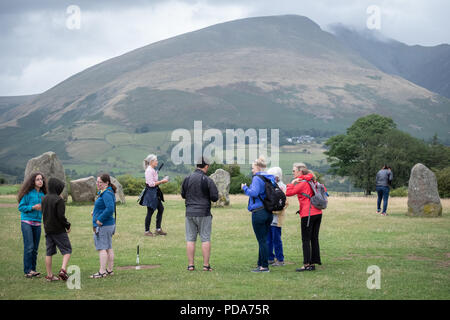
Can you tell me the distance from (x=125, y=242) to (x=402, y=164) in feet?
176

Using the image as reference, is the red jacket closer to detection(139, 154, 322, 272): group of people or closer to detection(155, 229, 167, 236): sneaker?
detection(139, 154, 322, 272): group of people

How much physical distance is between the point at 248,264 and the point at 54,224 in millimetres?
4851

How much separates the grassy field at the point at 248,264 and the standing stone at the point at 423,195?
58.7 inches

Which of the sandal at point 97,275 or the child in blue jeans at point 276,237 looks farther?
the child in blue jeans at point 276,237

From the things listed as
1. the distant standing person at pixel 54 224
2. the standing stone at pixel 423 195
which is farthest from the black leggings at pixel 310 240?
the standing stone at pixel 423 195

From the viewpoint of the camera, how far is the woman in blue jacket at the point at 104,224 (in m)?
11.3

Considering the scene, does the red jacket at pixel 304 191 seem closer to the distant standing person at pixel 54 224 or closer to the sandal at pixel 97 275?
the sandal at pixel 97 275

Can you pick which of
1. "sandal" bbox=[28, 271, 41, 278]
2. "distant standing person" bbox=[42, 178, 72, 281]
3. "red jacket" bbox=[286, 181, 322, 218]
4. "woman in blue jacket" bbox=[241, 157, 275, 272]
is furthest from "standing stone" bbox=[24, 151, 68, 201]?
"red jacket" bbox=[286, 181, 322, 218]

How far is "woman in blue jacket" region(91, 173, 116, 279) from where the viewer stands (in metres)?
11.3

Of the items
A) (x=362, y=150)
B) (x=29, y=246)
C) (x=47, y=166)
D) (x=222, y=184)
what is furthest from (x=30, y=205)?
(x=362, y=150)

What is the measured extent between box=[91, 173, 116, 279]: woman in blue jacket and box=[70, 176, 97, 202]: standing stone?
19.9 m

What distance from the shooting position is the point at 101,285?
10.5m
